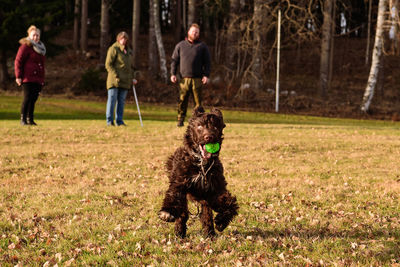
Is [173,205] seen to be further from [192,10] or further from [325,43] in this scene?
[325,43]

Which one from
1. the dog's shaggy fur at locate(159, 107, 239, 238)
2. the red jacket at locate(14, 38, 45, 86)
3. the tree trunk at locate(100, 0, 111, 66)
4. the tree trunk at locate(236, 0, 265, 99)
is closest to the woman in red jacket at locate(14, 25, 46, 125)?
the red jacket at locate(14, 38, 45, 86)

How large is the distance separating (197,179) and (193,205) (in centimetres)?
180

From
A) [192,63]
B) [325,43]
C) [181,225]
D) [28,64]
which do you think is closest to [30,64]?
[28,64]

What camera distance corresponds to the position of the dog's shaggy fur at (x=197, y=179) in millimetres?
4273

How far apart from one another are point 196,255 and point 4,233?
2176mm

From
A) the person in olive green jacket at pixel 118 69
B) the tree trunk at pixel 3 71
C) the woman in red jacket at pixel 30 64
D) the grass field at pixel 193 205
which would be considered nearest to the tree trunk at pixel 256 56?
the person in olive green jacket at pixel 118 69

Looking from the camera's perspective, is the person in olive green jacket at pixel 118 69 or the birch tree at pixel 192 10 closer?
the person in olive green jacket at pixel 118 69

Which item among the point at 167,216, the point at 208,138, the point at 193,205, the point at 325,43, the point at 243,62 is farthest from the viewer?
Answer: the point at 325,43

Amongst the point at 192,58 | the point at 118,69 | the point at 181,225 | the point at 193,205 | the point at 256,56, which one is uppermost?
the point at 256,56

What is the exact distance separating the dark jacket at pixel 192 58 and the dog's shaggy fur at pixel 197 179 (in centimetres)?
852

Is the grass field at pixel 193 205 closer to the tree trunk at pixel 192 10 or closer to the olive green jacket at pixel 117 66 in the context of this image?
the olive green jacket at pixel 117 66

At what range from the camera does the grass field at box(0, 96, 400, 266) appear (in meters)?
4.33

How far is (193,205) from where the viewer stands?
6160 millimetres

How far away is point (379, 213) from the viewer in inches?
228
